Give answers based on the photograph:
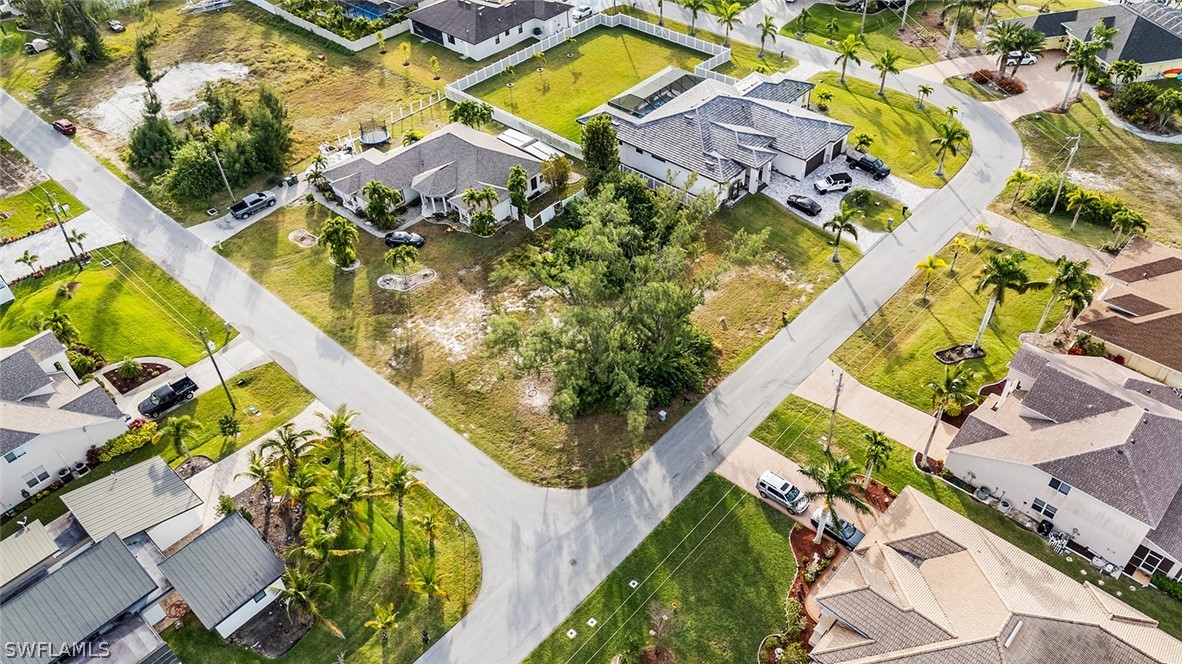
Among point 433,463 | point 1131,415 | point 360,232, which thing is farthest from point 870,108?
point 433,463

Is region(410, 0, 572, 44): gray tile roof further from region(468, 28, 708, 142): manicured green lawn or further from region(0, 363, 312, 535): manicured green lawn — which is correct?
region(0, 363, 312, 535): manicured green lawn

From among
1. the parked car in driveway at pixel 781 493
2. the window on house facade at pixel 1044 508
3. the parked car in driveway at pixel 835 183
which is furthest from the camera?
the parked car in driveway at pixel 835 183

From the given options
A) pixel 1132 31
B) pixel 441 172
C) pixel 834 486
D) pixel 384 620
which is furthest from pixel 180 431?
pixel 1132 31

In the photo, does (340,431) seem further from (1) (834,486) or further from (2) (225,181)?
(2) (225,181)

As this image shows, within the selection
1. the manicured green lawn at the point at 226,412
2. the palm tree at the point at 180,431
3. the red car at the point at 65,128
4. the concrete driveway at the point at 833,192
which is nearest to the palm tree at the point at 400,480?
the manicured green lawn at the point at 226,412

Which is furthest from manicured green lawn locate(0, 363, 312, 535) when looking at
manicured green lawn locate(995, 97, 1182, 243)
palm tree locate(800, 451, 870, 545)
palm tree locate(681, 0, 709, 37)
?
palm tree locate(681, 0, 709, 37)

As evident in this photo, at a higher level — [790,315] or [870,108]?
[870,108]

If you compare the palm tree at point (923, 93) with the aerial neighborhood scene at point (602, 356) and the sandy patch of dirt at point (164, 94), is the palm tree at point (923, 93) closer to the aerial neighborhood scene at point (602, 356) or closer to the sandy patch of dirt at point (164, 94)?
the aerial neighborhood scene at point (602, 356)

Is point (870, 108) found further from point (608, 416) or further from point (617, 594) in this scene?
point (617, 594)
